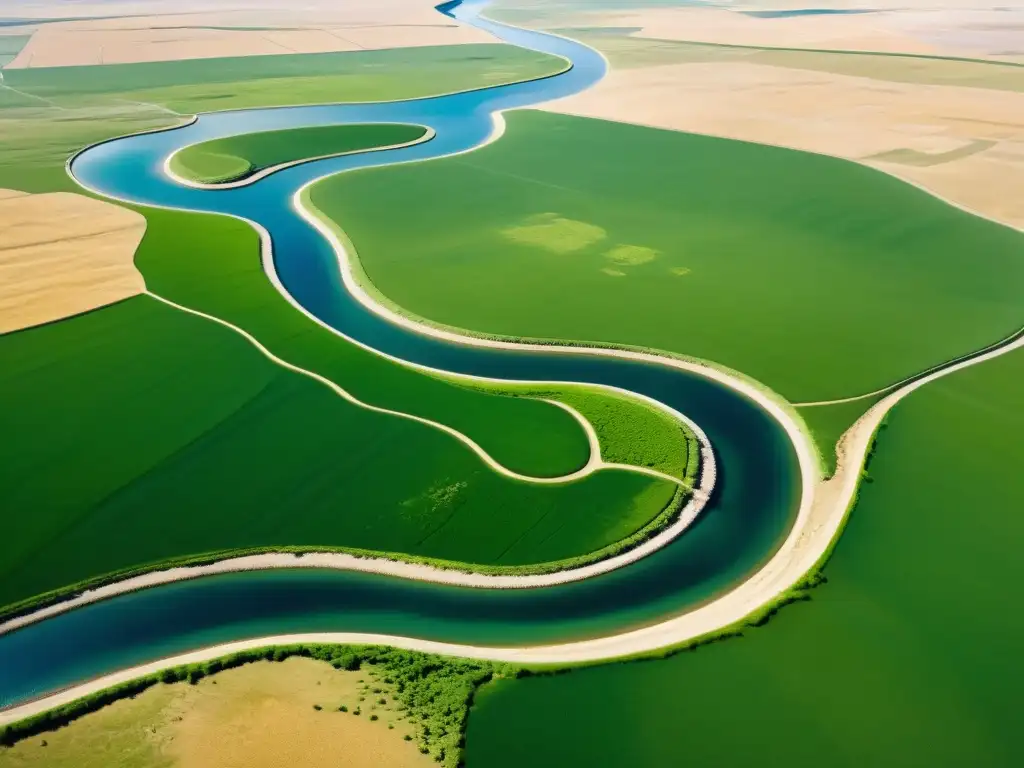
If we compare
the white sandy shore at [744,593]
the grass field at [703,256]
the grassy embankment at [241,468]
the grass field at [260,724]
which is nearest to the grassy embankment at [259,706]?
the grass field at [260,724]

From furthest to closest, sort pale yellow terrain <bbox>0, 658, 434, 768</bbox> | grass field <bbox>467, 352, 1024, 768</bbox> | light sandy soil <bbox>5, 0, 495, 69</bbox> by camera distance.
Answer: light sandy soil <bbox>5, 0, 495, 69</bbox> → grass field <bbox>467, 352, 1024, 768</bbox> → pale yellow terrain <bbox>0, 658, 434, 768</bbox>

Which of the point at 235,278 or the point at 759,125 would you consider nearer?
the point at 235,278

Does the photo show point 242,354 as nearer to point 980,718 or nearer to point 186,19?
point 980,718

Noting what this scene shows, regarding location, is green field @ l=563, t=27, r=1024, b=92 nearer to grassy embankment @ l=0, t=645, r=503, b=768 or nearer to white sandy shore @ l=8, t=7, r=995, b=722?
white sandy shore @ l=8, t=7, r=995, b=722

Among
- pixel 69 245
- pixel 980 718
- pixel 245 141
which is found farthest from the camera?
pixel 245 141

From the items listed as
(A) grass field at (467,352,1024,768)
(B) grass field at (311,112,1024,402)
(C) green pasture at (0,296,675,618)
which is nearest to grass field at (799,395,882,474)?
(B) grass field at (311,112,1024,402)

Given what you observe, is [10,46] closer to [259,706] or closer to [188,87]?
[188,87]

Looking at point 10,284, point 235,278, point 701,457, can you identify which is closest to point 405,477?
point 701,457
